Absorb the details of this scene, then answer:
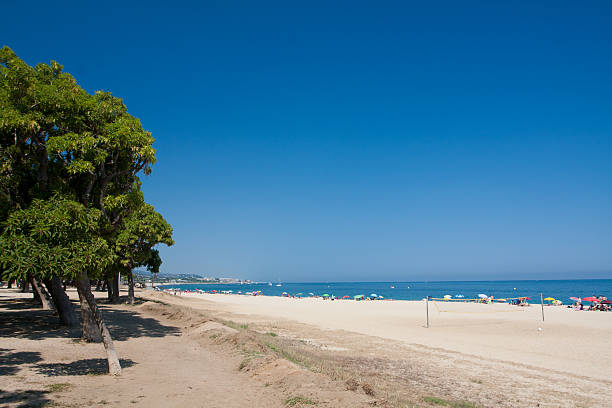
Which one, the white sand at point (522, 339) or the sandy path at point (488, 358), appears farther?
the white sand at point (522, 339)

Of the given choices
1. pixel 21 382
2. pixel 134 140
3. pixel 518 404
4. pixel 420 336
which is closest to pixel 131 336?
pixel 21 382

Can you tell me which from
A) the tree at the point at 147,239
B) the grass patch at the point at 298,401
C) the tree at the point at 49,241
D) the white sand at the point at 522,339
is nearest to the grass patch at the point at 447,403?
the grass patch at the point at 298,401

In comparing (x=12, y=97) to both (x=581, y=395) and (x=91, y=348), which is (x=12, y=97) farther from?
(x=581, y=395)

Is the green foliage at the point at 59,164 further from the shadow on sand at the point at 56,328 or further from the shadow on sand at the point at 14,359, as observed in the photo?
the shadow on sand at the point at 56,328

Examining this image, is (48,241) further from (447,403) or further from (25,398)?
(447,403)

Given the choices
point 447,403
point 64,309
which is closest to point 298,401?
point 447,403

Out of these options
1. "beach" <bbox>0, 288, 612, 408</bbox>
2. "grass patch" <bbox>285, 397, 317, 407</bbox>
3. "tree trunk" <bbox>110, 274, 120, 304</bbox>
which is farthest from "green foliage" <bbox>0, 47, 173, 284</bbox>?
"tree trunk" <bbox>110, 274, 120, 304</bbox>

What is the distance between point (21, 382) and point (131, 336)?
7914 millimetres

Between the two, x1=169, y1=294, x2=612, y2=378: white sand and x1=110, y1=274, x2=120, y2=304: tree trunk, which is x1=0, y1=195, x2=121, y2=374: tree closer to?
x1=169, y1=294, x2=612, y2=378: white sand

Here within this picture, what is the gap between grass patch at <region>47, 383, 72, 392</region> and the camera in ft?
26.1

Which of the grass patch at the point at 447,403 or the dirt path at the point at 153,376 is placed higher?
the dirt path at the point at 153,376

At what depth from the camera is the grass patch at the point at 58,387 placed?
314 inches

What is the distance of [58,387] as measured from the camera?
26.8ft

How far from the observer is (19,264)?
7.71 meters
